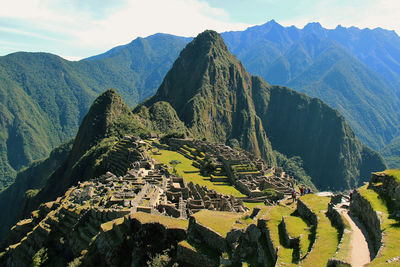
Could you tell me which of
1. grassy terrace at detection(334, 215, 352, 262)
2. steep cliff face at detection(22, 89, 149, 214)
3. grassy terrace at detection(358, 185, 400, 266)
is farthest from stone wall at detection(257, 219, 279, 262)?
steep cliff face at detection(22, 89, 149, 214)

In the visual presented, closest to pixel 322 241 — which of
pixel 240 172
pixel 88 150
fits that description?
pixel 240 172

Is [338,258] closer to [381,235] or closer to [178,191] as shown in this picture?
[381,235]

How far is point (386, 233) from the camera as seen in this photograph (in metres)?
14.6

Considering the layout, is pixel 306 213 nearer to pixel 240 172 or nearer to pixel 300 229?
pixel 300 229

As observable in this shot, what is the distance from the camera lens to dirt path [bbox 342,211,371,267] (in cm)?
1404

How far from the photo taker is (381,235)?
14797 mm

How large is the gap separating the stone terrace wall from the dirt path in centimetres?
38

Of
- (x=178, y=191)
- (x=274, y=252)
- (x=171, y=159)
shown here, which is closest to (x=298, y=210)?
(x=274, y=252)

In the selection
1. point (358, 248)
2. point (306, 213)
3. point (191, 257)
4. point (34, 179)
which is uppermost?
point (358, 248)

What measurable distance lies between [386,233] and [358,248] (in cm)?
150

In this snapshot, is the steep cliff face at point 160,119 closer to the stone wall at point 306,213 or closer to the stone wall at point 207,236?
the stone wall at point 306,213

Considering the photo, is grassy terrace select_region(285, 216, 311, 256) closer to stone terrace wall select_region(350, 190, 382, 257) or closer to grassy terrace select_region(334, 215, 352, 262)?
grassy terrace select_region(334, 215, 352, 262)

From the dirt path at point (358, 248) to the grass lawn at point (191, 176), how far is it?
47.0 meters

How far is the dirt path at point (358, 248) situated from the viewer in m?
14.0
